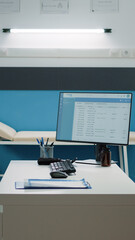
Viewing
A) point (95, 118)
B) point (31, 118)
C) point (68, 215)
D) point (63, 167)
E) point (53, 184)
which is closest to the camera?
point (68, 215)

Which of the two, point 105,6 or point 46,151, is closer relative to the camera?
point 46,151

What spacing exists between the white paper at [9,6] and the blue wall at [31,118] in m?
0.89

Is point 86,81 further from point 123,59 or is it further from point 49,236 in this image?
point 49,236

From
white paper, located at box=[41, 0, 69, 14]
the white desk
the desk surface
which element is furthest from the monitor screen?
white paper, located at box=[41, 0, 69, 14]

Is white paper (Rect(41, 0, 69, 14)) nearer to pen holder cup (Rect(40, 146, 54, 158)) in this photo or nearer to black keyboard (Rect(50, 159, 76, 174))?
pen holder cup (Rect(40, 146, 54, 158))

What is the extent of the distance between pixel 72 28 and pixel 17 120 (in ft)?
3.86

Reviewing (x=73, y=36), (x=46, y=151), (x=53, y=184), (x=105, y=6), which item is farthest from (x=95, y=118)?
(x=105, y=6)

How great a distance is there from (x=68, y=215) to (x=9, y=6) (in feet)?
10.6

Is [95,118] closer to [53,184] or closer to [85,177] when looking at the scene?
[85,177]

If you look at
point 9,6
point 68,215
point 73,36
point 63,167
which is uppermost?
point 9,6

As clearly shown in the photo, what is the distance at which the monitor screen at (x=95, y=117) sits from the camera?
2082 mm

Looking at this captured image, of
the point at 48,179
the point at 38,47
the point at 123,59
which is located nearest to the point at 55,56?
the point at 38,47

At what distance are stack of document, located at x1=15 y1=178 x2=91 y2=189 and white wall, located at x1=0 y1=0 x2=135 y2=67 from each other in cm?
263

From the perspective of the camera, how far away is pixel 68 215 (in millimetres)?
1340
